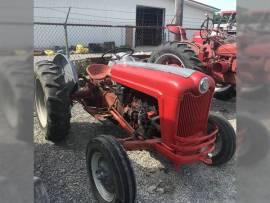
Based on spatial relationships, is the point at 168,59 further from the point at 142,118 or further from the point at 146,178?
the point at 146,178

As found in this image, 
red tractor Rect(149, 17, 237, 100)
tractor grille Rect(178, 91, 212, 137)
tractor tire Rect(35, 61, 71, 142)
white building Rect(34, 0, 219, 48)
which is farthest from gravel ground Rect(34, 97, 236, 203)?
white building Rect(34, 0, 219, 48)

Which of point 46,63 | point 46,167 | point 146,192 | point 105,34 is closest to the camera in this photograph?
point 146,192

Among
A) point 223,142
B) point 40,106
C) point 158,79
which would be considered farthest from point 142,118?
point 40,106

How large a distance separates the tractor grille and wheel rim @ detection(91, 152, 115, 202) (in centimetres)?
73

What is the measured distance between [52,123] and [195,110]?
1552 millimetres

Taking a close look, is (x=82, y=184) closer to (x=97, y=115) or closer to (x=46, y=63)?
(x=97, y=115)

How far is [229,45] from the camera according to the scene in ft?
22.2

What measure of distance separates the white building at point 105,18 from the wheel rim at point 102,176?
12.6 metres

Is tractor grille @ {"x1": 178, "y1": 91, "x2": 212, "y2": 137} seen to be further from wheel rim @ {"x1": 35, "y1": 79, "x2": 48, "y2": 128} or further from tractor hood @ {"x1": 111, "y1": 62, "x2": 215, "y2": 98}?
wheel rim @ {"x1": 35, "y1": 79, "x2": 48, "y2": 128}

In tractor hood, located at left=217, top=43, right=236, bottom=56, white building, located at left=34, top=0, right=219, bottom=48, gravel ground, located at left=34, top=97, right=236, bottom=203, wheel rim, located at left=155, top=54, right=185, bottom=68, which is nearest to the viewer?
gravel ground, located at left=34, top=97, right=236, bottom=203

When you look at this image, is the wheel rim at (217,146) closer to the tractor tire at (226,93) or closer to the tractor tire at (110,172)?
the tractor tire at (110,172)

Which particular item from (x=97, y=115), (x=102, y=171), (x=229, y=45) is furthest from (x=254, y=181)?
(x=229, y=45)

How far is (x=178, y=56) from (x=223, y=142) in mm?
2317

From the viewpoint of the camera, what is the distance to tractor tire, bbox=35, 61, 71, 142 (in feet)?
13.1
